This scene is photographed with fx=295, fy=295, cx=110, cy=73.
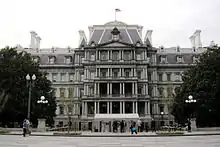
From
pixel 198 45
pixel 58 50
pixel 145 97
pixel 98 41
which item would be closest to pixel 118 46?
pixel 98 41

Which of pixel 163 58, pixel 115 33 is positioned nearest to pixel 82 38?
pixel 115 33

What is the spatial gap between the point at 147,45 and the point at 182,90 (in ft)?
84.4

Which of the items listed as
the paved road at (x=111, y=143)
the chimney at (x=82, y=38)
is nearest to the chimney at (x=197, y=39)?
the chimney at (x=82, y=38)

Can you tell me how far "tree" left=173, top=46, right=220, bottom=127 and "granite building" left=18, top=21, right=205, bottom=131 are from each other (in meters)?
14.6

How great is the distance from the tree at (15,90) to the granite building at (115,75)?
605 inches

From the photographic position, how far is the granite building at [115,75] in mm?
68562

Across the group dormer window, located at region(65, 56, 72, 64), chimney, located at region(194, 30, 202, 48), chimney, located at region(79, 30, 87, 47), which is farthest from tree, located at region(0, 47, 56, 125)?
chimney, located at region(194, 30, 202, 48)

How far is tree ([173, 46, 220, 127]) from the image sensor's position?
46594mm

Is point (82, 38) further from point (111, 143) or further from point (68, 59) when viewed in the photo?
point (111, 143)

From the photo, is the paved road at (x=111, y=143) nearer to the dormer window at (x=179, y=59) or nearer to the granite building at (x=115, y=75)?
the granite building at (x=115, y=75)

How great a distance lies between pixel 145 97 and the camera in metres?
69.1

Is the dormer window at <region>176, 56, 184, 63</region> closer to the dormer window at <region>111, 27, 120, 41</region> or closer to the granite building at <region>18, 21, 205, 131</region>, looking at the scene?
the granite building at <region>18, 21, 205, 131</region>

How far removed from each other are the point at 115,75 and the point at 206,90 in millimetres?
27736

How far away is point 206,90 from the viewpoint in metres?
47.1
